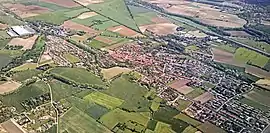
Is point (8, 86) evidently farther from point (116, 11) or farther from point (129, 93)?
point (116, 11)

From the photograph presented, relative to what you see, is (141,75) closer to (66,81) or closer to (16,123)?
(66,81)

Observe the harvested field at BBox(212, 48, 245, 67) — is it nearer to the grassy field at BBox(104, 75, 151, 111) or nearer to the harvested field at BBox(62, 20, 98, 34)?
the grassy field at BBox(104, 75, 151, 111)

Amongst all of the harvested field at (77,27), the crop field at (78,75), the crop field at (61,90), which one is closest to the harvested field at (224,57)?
the crop field at (78,75)

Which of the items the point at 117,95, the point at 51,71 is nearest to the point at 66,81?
the point at 51,71

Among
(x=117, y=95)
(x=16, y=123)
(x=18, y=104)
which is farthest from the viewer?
(x=117, y=95)

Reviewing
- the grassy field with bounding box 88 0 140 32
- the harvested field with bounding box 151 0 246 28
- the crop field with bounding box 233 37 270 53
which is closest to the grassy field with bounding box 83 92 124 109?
the grassy field with bounding box 88 0 140 32

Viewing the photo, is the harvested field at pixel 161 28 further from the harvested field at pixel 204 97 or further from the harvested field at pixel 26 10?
the harvested field at pixel 204 97

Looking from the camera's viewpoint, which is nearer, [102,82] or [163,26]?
[102,82]
